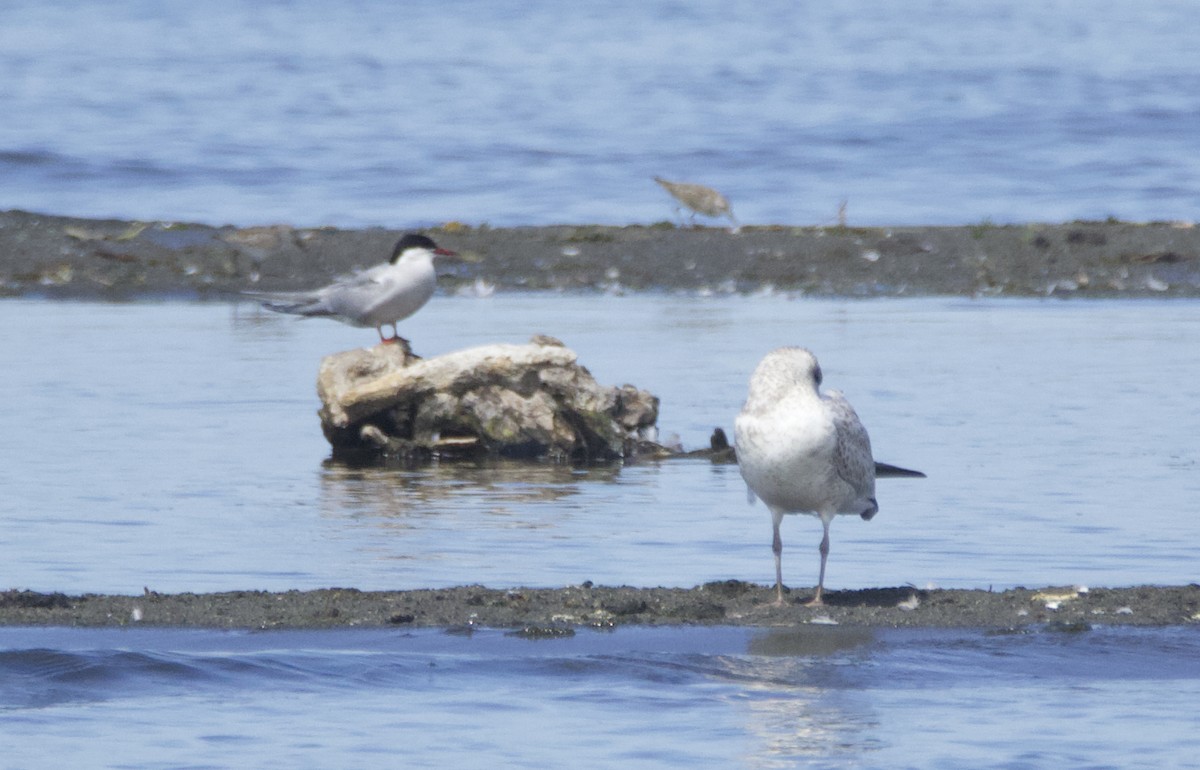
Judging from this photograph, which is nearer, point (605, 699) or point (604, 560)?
point (605, 699)

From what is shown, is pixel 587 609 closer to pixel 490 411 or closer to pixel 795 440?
pixel 795 440

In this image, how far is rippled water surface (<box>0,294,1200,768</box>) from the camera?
559 centimetres

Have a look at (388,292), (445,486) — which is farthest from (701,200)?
(445,486)

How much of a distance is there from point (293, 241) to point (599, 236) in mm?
3029

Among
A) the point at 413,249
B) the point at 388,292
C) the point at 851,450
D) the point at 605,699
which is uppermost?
the point at 413,249

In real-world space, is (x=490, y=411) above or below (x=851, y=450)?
above

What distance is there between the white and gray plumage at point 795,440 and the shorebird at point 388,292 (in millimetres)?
5651

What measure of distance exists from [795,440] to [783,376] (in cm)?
20

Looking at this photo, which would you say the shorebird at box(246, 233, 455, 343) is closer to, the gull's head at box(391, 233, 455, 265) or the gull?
the gull's head at box(391, 233, 455, 265)

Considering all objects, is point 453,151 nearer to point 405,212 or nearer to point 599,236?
point 405,212

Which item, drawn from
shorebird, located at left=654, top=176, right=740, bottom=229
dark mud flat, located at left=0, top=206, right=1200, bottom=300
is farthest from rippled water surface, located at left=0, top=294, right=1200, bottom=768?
shorebird, located at left=654, top=176, right=740, bottom=229

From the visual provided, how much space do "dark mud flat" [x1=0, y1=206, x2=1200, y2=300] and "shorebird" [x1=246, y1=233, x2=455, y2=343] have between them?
693cm

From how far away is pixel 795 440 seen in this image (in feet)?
21.6

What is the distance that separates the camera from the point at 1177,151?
29.8 metres
